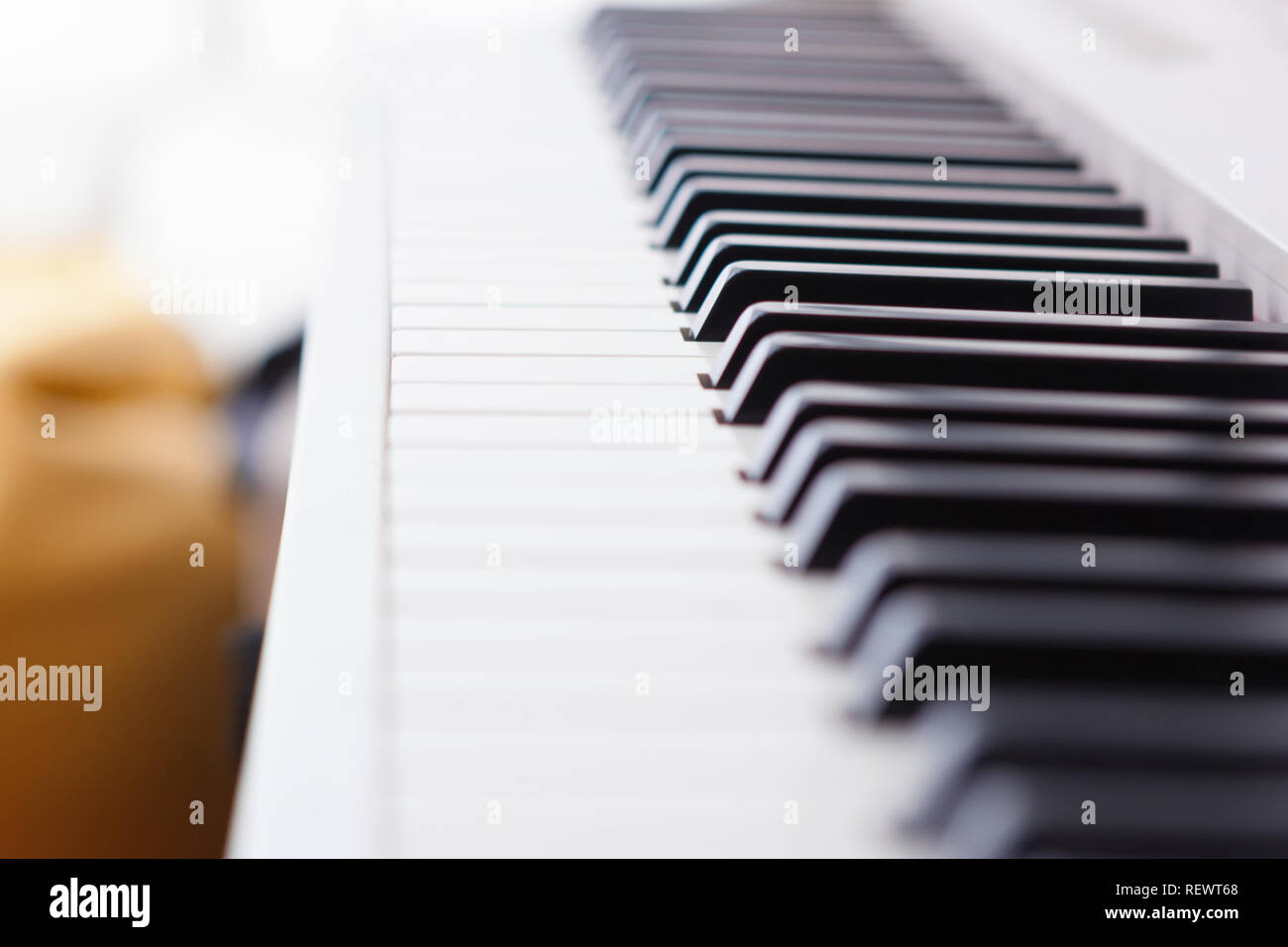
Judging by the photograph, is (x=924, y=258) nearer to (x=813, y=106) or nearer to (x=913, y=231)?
(x=913, y=231)

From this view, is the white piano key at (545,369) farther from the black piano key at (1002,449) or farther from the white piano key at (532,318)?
the black piano key at (1002,449)

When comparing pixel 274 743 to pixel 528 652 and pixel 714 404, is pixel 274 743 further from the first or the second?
pixel 714 404

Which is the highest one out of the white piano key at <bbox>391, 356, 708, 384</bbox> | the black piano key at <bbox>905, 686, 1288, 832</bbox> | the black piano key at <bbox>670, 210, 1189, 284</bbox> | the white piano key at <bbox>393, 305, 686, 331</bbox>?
the black piano key at <bbox>670, 210, 1189, 284</bbox>

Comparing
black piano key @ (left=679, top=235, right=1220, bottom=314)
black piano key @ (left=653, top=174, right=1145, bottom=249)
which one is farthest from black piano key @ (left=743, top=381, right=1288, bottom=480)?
black piano key @ (left=653, top=174, right=1145, bottom=249)

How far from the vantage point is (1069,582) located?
0.62 metres

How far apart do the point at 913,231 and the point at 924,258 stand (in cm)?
7

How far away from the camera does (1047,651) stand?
1.86 feet

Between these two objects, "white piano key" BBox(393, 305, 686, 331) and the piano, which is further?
"white piano key" BBox(393, 305, 686, 331)

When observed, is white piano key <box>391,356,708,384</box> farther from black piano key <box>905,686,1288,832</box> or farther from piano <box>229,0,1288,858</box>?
black piano key <box>905,686,1288,832</box>

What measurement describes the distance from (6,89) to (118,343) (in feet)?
5.51

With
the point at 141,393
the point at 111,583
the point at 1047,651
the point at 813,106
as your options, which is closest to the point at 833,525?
the point at 1047,651

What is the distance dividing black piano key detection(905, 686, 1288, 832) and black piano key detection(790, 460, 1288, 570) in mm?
132

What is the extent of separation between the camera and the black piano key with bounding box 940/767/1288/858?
477mm

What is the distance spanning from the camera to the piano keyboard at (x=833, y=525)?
517 millimetres
